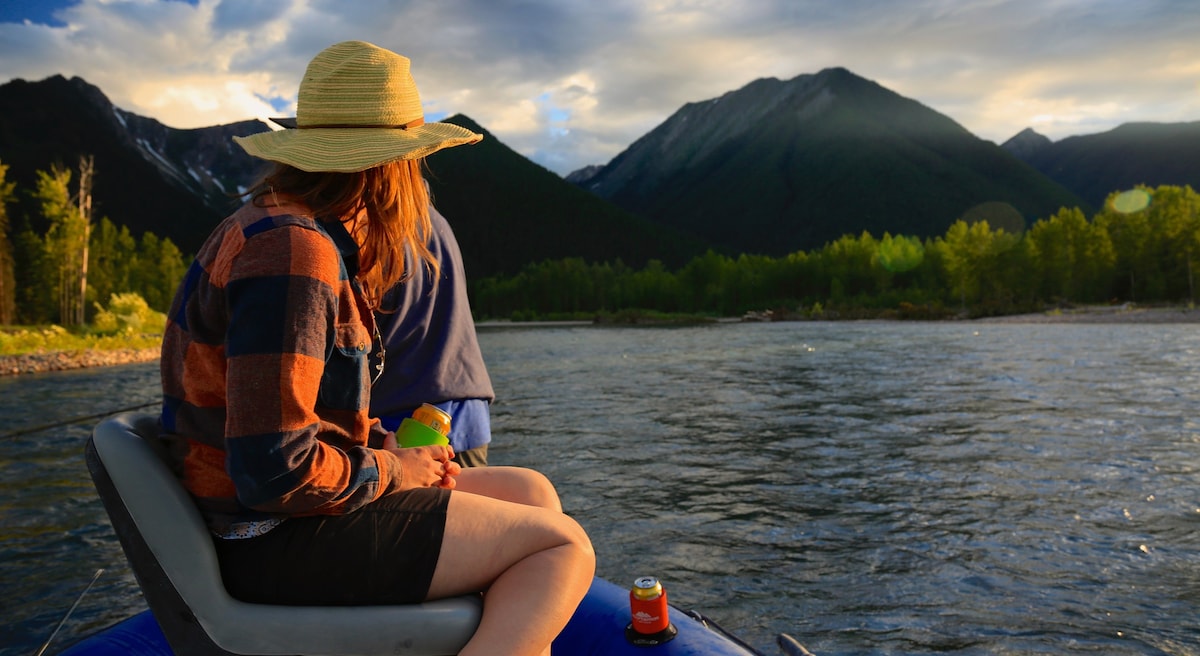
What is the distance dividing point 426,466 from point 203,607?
0.64 meters

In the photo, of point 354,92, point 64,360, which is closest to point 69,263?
point 64,360

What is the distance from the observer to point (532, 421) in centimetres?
1519

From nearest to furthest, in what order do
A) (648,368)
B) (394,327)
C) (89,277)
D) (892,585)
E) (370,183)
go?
(370,183) → (394,327) → (892,585) → (648,368) → (89,277)

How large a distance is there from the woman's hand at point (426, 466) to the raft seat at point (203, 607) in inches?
13.2

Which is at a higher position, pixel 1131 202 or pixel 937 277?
pixel 1131 202

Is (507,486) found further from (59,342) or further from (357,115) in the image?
(59,342)

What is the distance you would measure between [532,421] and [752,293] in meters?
88.0

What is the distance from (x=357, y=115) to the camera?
2.27 m

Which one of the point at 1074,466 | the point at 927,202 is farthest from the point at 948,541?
the point at 927,202

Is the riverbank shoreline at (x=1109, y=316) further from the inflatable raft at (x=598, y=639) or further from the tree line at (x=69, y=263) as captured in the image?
the tree line at (x=69, y=263)

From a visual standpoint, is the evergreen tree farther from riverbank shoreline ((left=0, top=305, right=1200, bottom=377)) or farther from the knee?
the knee

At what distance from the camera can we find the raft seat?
80.1 inches

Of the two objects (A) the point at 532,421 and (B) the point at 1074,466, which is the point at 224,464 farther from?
(A) the point at 532,421

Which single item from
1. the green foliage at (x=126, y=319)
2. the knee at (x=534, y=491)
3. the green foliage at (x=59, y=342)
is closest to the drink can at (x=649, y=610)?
the knee at (x=534, y=491)
